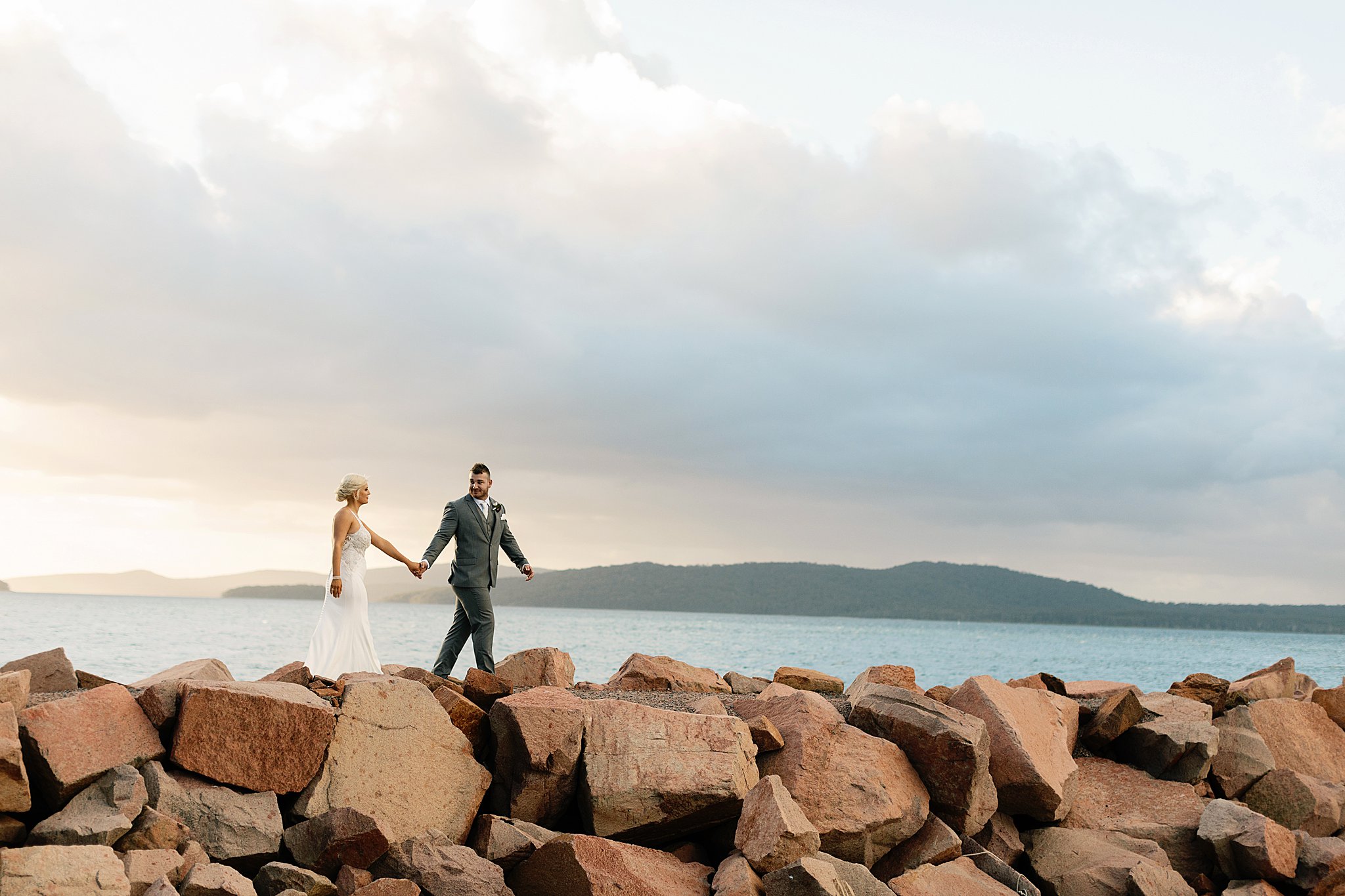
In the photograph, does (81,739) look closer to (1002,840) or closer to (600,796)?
(600,796)

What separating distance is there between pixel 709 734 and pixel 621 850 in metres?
1.10

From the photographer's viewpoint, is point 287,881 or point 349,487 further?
point 349,487

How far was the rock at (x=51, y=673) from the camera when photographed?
7984mm

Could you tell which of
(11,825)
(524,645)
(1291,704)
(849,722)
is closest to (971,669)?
(524,645)

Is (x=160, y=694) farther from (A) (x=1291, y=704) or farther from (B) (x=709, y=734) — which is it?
(A) (x=1291, y=704)

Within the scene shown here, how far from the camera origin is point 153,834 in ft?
19.0

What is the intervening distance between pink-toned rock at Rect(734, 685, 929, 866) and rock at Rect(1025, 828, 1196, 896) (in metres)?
1.11

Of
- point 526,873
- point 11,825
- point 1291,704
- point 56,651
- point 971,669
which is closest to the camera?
point 11,825

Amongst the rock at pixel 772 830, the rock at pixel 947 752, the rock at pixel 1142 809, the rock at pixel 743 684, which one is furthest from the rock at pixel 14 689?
the rock at pixel 1142 809

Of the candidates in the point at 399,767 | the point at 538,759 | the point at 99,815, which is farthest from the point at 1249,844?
the point at 99,815

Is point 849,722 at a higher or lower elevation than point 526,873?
higher

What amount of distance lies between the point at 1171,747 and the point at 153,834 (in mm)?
8089

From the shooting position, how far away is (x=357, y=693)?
285 inches

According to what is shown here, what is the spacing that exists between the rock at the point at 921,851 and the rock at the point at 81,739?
16.3ft
